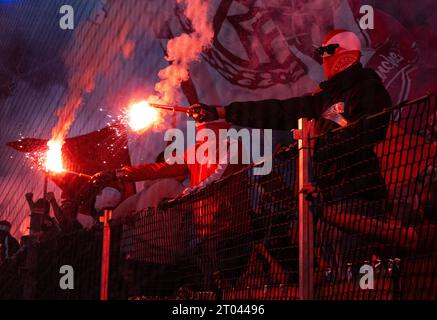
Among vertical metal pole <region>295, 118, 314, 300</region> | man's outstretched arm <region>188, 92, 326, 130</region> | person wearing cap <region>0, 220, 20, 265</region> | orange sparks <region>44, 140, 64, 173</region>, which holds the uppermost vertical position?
orange sparks <region>44, 140, 64, 173</region>

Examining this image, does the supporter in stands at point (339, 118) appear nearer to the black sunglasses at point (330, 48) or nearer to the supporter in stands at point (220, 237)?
the black sunglasses at point (330, 48)

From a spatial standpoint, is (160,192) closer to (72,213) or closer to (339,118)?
(72,213)

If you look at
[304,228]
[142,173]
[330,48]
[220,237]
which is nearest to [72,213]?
[142,173]

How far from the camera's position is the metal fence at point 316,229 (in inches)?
121

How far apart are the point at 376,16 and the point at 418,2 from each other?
48cm

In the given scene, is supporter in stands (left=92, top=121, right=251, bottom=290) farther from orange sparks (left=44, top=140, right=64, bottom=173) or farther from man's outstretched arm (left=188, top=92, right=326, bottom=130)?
orange sparks (left=44, top=140, right=64, bottom=173)

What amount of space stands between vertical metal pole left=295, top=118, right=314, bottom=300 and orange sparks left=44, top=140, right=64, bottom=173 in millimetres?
5074

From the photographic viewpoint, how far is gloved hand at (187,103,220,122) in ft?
13.6

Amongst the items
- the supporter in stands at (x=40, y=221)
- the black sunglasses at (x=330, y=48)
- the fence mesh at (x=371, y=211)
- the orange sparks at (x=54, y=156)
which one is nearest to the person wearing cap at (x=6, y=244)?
the supporter in stands at (x=40, y=221)

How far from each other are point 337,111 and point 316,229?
2.66ft

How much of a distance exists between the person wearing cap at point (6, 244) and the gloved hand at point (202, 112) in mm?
4542

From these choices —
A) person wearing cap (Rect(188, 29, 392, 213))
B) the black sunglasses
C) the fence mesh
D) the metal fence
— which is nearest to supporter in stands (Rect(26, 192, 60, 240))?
the metal fence

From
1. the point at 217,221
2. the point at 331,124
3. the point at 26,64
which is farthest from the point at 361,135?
the point at 26,64
